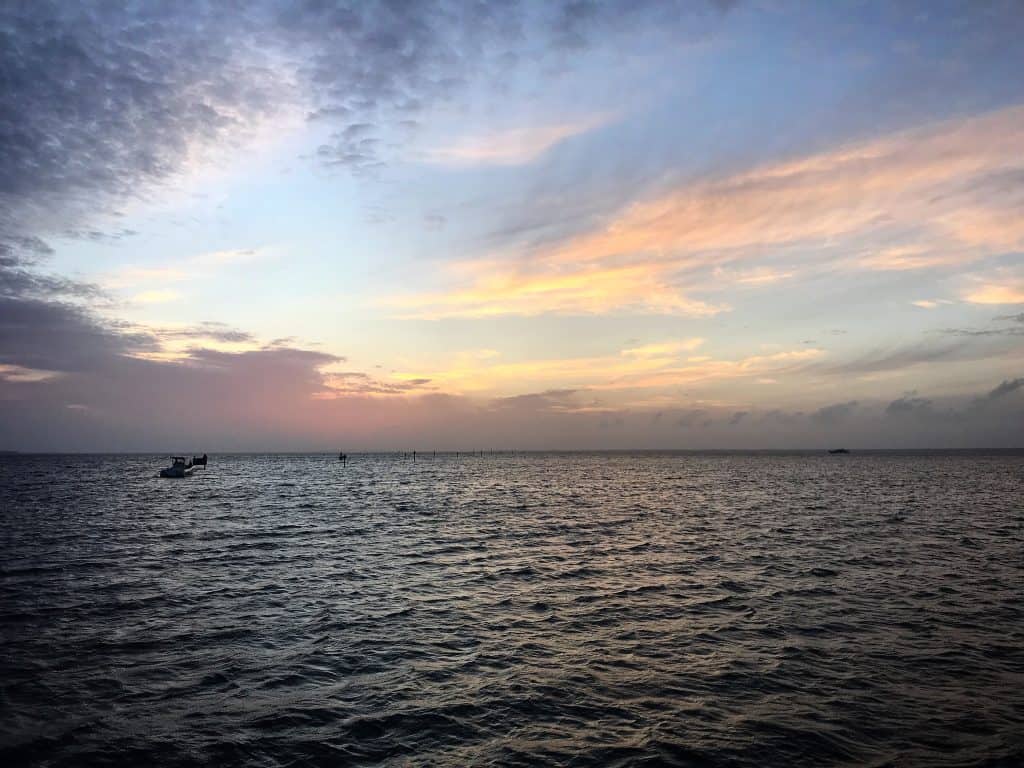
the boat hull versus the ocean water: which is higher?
the boat hull

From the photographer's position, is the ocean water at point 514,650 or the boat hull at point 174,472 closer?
the ocean water at point 514,650

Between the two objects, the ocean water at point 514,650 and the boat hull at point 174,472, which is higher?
the boat hull at point 174,472

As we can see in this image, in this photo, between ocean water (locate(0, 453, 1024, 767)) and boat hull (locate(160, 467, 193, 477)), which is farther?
boat hull (locate(160, 467, 193, 477))

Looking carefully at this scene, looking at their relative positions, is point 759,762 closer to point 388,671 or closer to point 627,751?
point 627,751

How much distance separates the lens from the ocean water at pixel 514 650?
40.9ft

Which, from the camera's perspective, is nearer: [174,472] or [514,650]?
[514,650]

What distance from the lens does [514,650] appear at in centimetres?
1822

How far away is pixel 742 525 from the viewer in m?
47.7

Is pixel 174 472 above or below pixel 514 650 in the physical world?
above

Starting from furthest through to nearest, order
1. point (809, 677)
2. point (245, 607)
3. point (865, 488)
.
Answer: point (865, 488) < point (245, 607) < point (809, 677)

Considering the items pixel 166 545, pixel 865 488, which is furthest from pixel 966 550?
pixel 865 488

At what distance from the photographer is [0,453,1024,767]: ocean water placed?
1247 cm

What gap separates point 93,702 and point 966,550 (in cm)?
4189

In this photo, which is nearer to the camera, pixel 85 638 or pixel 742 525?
pixel 85 638
